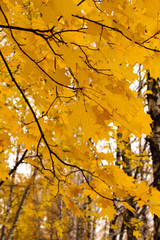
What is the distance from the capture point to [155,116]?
2.68 meters

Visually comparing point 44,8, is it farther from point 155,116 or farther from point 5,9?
point 155,116

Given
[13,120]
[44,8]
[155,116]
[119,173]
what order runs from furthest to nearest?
1. [155,116]
2. [13,120]
3. [119,173]
4. [44,8]

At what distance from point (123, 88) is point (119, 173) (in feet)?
1.91

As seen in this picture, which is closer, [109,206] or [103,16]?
[103,16]

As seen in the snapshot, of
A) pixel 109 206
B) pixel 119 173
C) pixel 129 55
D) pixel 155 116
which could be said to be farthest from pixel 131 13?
pixel 155 116

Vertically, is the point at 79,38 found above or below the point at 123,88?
above

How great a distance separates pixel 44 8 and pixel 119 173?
0.99 m

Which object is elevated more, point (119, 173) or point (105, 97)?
point (105, 97)

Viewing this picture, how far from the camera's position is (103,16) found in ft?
2.75

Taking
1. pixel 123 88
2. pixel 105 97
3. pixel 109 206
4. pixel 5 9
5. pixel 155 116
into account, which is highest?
pixel 155 116

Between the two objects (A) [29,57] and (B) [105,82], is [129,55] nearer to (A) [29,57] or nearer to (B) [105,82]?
(B) [105,82]

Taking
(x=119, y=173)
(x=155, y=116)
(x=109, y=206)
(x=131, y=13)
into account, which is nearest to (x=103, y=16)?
(x=131, y=13)

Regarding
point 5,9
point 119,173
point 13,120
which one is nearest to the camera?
point 5,9

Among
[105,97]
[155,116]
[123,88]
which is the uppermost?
[155,116]
